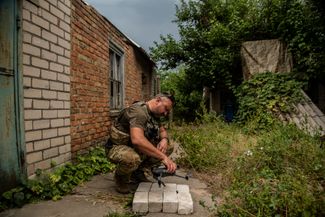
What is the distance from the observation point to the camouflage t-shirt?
11.5ft

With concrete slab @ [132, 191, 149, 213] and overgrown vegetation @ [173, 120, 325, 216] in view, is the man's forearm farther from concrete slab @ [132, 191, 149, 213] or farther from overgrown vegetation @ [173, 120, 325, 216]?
overgrown vegetation @ [173, 120, 325, 216]

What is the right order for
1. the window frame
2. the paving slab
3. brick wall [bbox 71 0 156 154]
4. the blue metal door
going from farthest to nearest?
the window frame → brick wall [bbox 71 0 156 154] → the blue metal door → the paving slab

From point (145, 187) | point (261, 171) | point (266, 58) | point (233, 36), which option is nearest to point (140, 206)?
point (145, 187)

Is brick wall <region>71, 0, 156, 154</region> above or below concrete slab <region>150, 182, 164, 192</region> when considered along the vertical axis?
above

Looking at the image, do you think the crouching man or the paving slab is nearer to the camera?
the paving slab

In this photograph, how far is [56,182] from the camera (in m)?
3.97

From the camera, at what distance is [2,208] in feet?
10.6

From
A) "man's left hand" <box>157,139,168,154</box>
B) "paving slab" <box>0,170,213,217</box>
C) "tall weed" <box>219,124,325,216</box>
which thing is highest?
"man's left hand" <box>157,139,168,154</box>

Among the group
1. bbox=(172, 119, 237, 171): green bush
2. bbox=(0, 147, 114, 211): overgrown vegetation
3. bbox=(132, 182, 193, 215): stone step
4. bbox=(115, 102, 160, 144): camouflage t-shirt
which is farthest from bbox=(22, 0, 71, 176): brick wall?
bbox=(172, 119, 237, 171): green bush

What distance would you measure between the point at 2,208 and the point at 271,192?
2586 millimetres

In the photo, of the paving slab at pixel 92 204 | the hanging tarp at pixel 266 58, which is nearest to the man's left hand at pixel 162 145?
the paving slab at pixel 92 204

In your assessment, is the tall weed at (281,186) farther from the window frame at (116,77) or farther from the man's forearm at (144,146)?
the window frame at (116,77)

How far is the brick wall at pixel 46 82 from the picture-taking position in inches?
147

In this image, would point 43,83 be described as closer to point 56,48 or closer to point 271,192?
point 56,48
